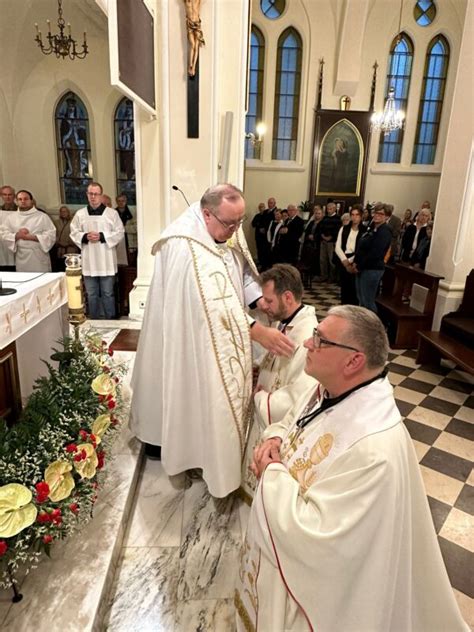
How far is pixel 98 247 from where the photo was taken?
5.66 metres

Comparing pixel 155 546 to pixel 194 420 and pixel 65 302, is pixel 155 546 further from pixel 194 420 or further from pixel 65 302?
pixel 65 302

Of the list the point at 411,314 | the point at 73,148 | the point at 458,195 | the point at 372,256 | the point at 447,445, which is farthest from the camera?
the point at 73,148

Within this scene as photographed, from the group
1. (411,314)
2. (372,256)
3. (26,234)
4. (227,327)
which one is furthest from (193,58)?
(411,314)

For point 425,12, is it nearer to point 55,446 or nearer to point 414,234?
point 414,234

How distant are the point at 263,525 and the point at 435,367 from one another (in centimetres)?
430

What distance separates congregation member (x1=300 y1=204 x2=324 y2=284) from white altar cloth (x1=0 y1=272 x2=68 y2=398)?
7047 mm

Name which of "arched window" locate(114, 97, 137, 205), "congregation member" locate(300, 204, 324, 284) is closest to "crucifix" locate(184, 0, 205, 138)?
"congregation member" locate(300, 204, 324, 284)

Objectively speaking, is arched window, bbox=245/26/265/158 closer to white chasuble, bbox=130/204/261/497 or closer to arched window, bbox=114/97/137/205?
arched window, bbox=114/97/137/205

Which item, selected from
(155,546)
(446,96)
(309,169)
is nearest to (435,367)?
(155,546)

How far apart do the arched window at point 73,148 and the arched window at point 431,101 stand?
8706 mm

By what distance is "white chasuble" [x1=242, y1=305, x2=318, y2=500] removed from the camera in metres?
2.05

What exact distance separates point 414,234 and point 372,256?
2443 millimetres

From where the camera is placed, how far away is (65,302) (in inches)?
106

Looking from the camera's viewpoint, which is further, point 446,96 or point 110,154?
point 446,96
